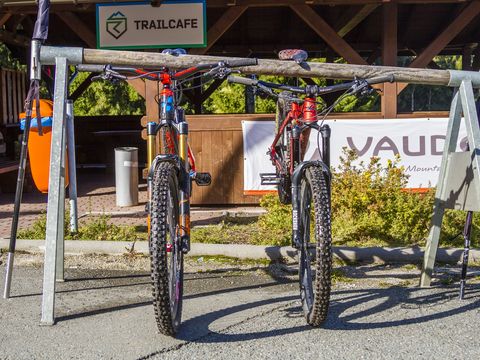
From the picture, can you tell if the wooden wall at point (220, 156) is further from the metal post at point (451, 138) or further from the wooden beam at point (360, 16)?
the metal post at point (451, 138)

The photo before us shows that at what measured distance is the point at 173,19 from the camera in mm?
9758

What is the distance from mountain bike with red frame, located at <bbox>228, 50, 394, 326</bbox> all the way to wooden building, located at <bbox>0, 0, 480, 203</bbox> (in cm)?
421

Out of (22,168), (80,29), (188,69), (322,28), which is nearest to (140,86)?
(80,29)

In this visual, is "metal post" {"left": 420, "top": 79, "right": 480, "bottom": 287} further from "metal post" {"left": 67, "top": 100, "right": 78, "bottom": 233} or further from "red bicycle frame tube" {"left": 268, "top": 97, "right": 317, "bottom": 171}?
"metal post" {"left": 67, "top": 100, "right": 78, "bottom": 233}

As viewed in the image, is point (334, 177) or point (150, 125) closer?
point (150, 125)

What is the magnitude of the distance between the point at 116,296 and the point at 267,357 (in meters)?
1.78

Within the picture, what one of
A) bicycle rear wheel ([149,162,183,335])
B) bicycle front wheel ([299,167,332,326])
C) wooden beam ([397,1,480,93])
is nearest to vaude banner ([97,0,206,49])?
wooden beam ([397,1,480,93])

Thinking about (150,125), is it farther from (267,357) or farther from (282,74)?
(267,357)

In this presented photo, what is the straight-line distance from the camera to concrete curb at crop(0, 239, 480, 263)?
664 cm

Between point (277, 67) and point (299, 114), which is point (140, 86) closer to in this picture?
point (277, 67)

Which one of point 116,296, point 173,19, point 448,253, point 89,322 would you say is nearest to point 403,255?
point 448,253

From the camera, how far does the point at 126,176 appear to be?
10.1 m

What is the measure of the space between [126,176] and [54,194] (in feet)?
17.2

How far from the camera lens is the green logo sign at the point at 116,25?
9789 mm
